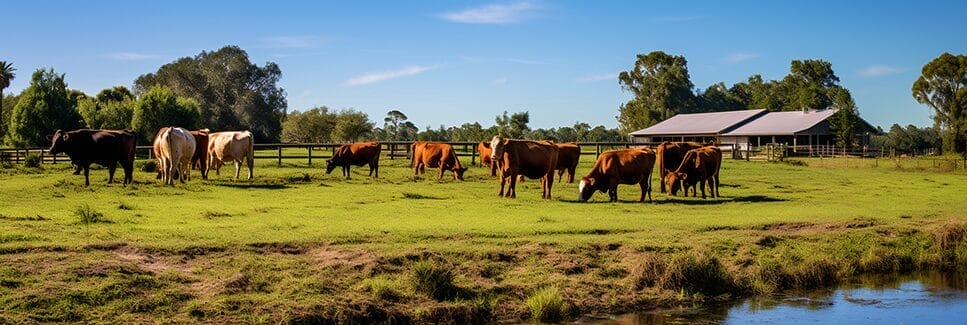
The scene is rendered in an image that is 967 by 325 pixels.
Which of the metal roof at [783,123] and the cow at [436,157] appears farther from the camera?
the metal roof at [783,123]

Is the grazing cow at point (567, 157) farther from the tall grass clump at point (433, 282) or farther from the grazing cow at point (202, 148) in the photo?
the tall grass clump at point (433, 282)

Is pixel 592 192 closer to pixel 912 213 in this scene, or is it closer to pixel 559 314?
pixel 912 213

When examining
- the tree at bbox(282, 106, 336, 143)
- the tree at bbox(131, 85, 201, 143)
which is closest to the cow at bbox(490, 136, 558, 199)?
the tree at bbox(131, 85, 201, 143)

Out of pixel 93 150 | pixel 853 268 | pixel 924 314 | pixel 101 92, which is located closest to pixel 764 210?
pixel 853 268

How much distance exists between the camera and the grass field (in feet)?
42.3

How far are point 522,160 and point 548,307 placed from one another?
476 inches

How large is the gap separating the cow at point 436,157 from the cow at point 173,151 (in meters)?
8.14

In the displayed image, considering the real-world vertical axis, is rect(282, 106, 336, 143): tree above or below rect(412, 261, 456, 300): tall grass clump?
above

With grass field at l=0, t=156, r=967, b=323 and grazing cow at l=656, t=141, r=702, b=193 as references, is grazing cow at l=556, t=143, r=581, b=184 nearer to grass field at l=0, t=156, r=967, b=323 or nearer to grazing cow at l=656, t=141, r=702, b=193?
grazing cow at l=656, t=141, r=702, b=193

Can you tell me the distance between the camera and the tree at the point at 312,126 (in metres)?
87.8

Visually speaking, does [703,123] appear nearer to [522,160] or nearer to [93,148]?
[522,160]

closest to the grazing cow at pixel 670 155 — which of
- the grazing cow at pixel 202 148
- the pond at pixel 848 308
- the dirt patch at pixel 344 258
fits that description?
the pond at pixel 848 308

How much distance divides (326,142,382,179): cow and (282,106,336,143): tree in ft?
178

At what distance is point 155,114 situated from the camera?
6744 cm
